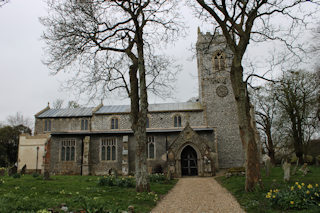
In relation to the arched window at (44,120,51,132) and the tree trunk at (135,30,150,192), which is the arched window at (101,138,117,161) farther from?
the tree trunk at (135,30,150,192)

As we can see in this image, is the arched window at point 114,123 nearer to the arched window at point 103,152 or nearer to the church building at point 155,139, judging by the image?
the church building at point 155,139

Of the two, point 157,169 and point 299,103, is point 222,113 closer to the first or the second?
point 299,103

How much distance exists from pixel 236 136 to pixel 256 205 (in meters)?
18.7

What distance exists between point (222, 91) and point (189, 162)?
9.31 metres

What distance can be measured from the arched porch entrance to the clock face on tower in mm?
7664

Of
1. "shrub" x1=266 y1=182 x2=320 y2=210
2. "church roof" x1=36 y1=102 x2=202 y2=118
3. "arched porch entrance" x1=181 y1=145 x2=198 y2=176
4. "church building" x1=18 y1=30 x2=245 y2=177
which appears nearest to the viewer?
"shrub" x1=266 y1=182 x2=320 y2=210

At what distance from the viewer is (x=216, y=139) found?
82.3ft

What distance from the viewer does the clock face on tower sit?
27.8m

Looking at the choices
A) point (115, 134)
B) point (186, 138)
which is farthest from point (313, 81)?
point (115, 134)

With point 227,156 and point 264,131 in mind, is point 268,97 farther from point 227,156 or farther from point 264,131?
point 227,156

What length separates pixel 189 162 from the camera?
77.8ft

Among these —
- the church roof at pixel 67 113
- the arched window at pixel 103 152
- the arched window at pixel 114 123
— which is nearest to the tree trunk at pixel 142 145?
the arched window at pixel 103 152

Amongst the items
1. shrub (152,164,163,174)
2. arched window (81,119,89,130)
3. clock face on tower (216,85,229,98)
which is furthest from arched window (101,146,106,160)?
clock face on tower (216,85,229,98)

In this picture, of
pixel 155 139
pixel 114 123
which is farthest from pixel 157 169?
pixel 114 123
